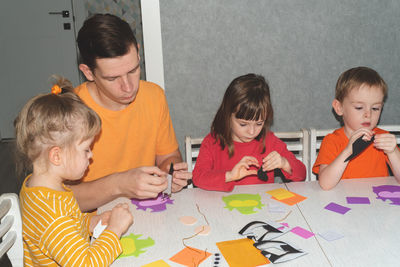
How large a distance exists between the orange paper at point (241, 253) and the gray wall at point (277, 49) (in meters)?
1.35

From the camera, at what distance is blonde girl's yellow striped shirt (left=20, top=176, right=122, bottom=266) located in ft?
3.46

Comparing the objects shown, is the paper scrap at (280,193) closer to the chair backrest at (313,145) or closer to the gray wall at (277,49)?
the chair backrest at (313,145)

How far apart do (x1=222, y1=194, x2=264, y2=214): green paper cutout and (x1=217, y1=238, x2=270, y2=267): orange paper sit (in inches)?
8.1

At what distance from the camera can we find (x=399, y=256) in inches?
42.6

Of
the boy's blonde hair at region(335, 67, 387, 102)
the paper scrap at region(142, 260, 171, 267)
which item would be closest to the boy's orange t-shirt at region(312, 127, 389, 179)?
the boy's blonde hair at region(335, 67, 387, 102)

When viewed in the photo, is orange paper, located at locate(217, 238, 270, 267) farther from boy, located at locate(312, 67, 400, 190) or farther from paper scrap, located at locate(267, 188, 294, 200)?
boy, located at locate(312, 67, 400, 190)

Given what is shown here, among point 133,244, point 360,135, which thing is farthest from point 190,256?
point 360,135

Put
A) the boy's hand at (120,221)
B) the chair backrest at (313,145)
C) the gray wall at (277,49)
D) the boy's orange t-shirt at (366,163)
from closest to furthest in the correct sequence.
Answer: the boy's hand at (120,221)
the boy's orange t-shirt at (366,163)
the chair backrest at (313,145)
the gray wall at (277,49)

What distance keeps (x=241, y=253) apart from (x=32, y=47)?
14.6ft

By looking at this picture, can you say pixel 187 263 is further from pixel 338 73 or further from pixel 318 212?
pixel 338 73

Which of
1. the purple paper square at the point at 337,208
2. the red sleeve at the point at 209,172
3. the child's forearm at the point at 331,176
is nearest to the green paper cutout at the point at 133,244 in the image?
the red sleeve at the point at 209,172

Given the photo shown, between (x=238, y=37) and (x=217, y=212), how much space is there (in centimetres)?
133

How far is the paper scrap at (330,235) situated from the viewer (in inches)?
46.5

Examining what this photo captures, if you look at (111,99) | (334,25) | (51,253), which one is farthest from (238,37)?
(51,253)
